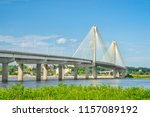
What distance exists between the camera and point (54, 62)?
95.8 metres

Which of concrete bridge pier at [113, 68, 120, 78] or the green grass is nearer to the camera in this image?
the green grass

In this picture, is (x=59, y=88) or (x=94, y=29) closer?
(x=59, y=88)

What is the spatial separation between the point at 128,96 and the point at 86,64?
83673 millimetres

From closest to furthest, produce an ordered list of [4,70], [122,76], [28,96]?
[28,96], [4,70], [122,76]

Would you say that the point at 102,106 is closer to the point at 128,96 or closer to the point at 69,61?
the point at 128,96

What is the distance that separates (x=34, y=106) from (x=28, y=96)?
635cm

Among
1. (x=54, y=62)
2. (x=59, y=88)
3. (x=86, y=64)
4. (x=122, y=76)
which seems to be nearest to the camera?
(x=59, y=88)

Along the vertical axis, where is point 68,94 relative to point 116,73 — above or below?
below

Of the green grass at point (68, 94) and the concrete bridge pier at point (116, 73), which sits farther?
the concrete bridge pier at point (116, 73)

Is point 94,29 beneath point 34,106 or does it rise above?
above

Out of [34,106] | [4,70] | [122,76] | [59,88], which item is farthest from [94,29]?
[34,106]

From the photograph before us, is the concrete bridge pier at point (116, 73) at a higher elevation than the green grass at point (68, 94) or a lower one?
higher

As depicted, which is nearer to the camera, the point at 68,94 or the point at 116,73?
the point at 68,94

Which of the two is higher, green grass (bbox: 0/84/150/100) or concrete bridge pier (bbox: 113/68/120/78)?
concrete bridge pier (bbox: 113/68/120/78)
